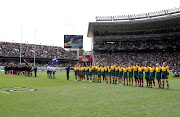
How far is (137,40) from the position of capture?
61.7m

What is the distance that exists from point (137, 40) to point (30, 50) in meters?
37.7

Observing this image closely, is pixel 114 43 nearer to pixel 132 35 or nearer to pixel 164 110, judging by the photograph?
pixel 132 35

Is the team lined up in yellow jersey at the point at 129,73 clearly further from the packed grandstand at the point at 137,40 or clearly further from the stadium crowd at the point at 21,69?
the packed grandstand at the point at 137,40

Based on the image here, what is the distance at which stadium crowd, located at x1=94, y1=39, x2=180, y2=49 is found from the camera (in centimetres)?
5311

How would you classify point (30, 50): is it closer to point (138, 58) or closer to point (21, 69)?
point (138, 58)

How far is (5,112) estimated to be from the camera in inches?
249

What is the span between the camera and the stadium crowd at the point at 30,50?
62156 millimetres

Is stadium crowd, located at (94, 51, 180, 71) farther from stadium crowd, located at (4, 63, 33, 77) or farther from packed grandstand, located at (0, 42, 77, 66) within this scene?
stadium crowd, located at (4, 63, 33, 77)

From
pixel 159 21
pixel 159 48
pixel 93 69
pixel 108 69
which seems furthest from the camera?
pixel 159 48

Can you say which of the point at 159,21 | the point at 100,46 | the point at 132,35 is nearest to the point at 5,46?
the point at 100,46

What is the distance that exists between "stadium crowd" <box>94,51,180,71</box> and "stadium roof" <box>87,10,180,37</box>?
7578 mm

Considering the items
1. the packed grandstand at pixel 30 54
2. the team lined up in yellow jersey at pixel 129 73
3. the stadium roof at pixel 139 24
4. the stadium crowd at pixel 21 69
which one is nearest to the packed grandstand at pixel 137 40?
the stadium roof at pixel 139 24

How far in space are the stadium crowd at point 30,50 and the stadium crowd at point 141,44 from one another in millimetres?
18308

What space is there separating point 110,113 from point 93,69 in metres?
13.7
